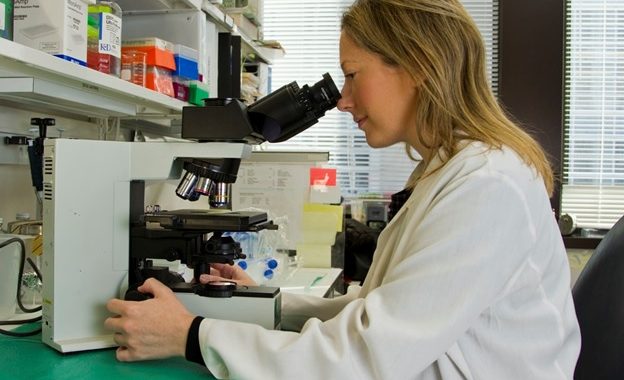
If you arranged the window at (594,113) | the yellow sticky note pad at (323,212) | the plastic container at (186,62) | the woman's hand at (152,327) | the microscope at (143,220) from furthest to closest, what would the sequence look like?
the window at (594,113) < the yellow sticky note pad at (323,212) < the plastic container at (186,62) < the microscope at (143,220) < the woman's hand at (152,327)

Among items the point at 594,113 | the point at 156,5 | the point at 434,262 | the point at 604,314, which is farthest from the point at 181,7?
the point at 594,113

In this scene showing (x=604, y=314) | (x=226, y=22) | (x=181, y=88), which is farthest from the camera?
(x=226, y=22)

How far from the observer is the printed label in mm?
1226

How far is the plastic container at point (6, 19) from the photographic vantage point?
3.16ft

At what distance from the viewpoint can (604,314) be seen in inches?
45.9

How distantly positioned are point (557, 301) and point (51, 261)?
2.75 feet

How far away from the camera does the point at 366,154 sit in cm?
304

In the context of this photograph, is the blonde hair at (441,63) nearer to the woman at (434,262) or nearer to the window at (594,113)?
the woman at (434,262)

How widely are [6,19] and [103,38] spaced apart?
0.81 feet

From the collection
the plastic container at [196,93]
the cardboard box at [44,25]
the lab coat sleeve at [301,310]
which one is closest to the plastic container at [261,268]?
the plastic container at [196,93]

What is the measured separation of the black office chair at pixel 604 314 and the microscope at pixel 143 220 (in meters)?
0.65

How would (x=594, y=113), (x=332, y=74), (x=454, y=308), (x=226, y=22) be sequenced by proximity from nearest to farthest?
(x=454, y=308), (x=226, y=22), (x=594, y=113), (x=332, y=74)

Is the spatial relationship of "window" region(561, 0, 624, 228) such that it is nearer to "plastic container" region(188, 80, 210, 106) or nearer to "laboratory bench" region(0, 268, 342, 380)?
"plastic container" region(188, 80, 210, 106)

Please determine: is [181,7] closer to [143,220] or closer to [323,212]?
[143,220]
